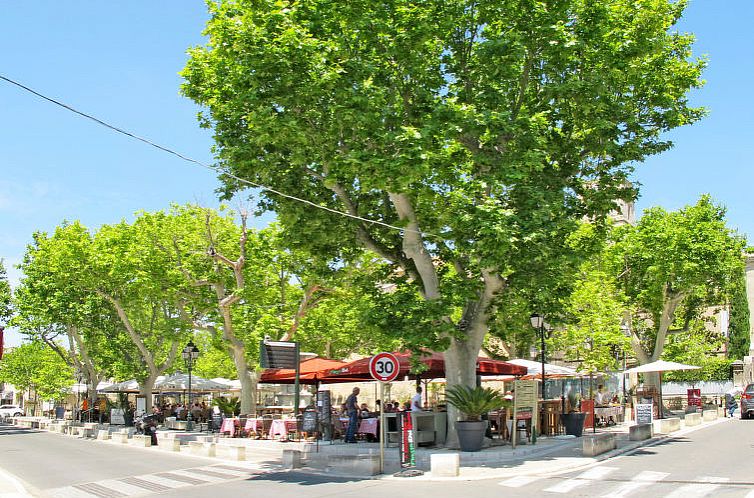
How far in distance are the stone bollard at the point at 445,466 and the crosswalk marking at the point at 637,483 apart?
138 inches

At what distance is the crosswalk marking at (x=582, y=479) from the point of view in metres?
12.5

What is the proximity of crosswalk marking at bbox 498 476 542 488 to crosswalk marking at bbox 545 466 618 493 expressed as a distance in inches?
27.0

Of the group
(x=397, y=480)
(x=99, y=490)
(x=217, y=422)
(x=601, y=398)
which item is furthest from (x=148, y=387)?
(x=397, y=480)

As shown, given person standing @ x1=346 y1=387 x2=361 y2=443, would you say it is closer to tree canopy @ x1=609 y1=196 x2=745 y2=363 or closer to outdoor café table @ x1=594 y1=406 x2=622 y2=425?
outdoor café table @ x1=594 y1=406 x2=622 y2=425

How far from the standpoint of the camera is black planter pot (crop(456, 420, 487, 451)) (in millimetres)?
18266

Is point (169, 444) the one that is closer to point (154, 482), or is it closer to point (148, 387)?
point (154, 482)

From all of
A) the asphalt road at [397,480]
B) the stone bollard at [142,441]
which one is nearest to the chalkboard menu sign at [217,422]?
the stone bollard at [142,441]

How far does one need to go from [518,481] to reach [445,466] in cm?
159

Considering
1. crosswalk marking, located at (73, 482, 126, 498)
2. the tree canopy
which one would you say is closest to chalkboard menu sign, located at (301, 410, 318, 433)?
crosswalk marking, located at (73, 482, 126, 498)

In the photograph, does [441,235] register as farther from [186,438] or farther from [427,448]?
[186,438]

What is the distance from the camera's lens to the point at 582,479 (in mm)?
13547

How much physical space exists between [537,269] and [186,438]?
1824 cm

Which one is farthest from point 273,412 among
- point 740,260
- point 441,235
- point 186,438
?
point 740,260

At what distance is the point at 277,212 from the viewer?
19.8 meters
